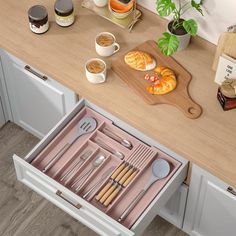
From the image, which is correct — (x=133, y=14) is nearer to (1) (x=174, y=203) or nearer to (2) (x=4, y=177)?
(1) (x=174, y=203)

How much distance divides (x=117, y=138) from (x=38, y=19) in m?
0.53

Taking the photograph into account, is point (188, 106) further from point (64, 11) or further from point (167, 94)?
point (64, 11)

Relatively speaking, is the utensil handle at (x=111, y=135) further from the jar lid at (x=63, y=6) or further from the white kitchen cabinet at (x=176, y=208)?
the jar lid at (x=63, y=6)

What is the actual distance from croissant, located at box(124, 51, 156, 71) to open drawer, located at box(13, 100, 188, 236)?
202 millimetres

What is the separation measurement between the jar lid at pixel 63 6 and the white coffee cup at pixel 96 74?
0.75 ft

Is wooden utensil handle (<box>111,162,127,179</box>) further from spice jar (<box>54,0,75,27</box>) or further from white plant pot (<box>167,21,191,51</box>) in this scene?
spice jar (<box>54,0,75,27</box>)

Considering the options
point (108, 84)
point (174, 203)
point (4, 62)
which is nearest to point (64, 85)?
point (108, 84)

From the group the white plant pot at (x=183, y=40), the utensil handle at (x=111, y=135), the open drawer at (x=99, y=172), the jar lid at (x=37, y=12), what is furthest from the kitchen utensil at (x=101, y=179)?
the jar lid at (x=37, y=12)

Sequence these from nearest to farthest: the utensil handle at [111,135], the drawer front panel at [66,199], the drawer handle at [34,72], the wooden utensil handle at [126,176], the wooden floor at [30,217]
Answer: the drawer front panel at [66,199], the wooden utensil handle at [126,176], the utensil handle at [111,135], the drawer handle at [34,72], the wooden floor at [30,217]

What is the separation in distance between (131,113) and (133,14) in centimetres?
45

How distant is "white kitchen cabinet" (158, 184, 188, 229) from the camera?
2362mm

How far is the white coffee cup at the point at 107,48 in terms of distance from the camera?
7.62ft

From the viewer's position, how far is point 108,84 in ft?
7.49

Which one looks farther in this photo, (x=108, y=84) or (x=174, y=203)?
(x=174, y=203)
